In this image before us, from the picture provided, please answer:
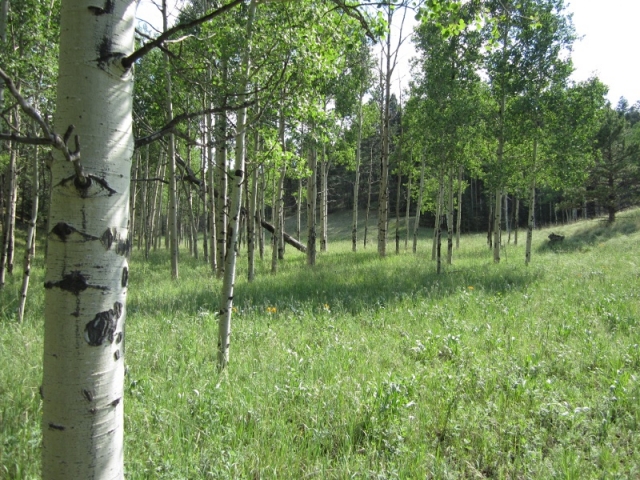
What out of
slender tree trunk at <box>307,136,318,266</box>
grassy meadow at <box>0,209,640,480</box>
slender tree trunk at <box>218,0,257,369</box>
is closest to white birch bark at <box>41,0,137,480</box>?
grassy meadow at <box>0,209,640,480</box>

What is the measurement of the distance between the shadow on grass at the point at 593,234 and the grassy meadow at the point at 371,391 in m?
13.6

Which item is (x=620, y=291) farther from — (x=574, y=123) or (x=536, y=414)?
(x=574, y=123)

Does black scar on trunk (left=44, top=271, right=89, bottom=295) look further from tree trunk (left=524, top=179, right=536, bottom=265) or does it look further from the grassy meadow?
tree trunk (left=524, top=179, right=536, bottom=265)

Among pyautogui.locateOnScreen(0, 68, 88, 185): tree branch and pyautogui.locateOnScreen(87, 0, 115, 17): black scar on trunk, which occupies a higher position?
pyautogui.locateOnScreen(87, 0, 115, 17): black scar on trunk

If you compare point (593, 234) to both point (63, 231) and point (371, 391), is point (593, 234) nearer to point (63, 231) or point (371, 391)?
point (371, 391)

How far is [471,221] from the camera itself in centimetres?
4869

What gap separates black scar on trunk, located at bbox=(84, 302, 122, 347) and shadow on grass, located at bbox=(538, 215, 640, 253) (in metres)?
20.9

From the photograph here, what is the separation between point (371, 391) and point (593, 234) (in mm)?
24516

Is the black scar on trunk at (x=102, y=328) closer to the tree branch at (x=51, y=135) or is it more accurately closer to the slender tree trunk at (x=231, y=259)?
the tree branch at (x=51, y=135)

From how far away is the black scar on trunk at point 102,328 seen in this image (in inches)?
50.9

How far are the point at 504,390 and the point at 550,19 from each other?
14739mm

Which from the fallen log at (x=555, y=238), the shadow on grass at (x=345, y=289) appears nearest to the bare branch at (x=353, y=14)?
the shadow on grass at (x=345, y=289)

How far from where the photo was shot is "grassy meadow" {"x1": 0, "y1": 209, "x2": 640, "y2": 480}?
276 cm

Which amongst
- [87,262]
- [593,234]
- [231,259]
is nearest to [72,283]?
[87,262]
